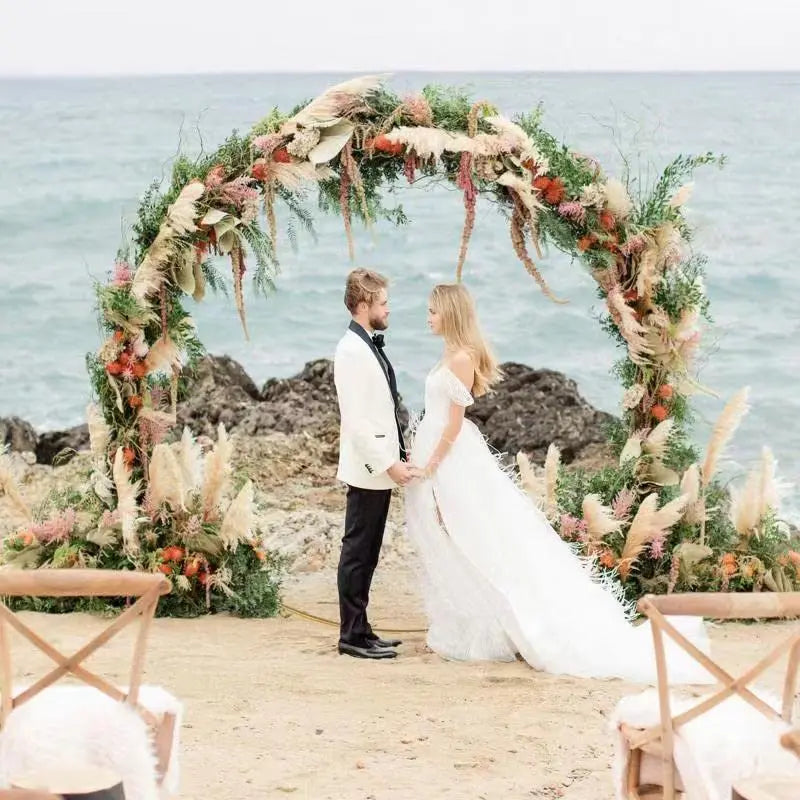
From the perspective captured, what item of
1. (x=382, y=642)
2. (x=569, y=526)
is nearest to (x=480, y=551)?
(x=382, y=642)

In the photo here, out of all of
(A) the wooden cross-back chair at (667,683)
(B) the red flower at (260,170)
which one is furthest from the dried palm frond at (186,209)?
(A) the wooden cross-back chair at (667,683)

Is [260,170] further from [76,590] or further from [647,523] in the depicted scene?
[76,590]

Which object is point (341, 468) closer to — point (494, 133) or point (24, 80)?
point (494, 133)

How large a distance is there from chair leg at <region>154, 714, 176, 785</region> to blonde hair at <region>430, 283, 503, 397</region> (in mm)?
2779

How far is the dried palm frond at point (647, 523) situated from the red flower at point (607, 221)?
56.5 inches

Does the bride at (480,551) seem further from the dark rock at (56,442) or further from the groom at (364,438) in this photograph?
the dark rock at (56,442)

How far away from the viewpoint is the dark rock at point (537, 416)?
11531mm

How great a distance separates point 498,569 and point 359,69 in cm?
3709

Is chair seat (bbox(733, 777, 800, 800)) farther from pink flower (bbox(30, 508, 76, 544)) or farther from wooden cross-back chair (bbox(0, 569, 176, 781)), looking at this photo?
pink flower (bbox(30, 508, 76, 544))

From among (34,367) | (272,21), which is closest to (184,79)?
(272,21)

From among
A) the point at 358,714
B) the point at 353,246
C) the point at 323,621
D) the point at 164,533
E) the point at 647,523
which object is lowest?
the point at 323,621

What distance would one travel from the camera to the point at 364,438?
6.16 m

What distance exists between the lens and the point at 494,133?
671 centimetres

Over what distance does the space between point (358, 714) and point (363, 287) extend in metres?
1.99
